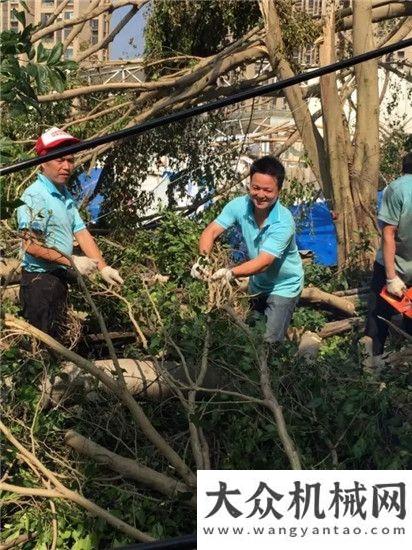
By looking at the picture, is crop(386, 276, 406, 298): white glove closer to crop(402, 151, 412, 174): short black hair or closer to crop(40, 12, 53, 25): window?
crop(402, 151, 412, 174): short black hair

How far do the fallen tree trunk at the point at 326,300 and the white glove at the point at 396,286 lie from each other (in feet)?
5.73

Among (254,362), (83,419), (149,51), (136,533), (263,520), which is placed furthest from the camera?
(149,51)

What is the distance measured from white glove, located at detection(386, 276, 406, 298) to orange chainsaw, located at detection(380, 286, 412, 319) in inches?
1.1

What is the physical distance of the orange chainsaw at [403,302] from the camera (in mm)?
6025

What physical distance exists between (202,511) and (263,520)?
0.49 feet

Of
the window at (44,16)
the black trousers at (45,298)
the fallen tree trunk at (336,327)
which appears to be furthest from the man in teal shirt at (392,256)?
the window at (44,16)

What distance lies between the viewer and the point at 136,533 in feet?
12.5

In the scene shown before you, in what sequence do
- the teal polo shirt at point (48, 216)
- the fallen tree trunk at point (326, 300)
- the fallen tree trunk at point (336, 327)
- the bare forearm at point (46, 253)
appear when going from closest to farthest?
1. the bare forearm at point (46, 253)
2. the teal polo shirt at point (48, 216)
3. the fallen tree trunk at point (336, 327)
4. the fallen tree trunk at point (326, 300)

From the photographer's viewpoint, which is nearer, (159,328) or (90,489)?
(90,489)

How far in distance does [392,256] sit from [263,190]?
1.27 metres

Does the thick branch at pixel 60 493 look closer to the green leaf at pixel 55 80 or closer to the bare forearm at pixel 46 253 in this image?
the bare forearm at pixel 46 253

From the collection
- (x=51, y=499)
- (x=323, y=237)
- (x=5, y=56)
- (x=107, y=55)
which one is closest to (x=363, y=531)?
(x=51, y=499)

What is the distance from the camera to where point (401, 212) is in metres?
5.98

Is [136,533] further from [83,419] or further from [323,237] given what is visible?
[323,237]
